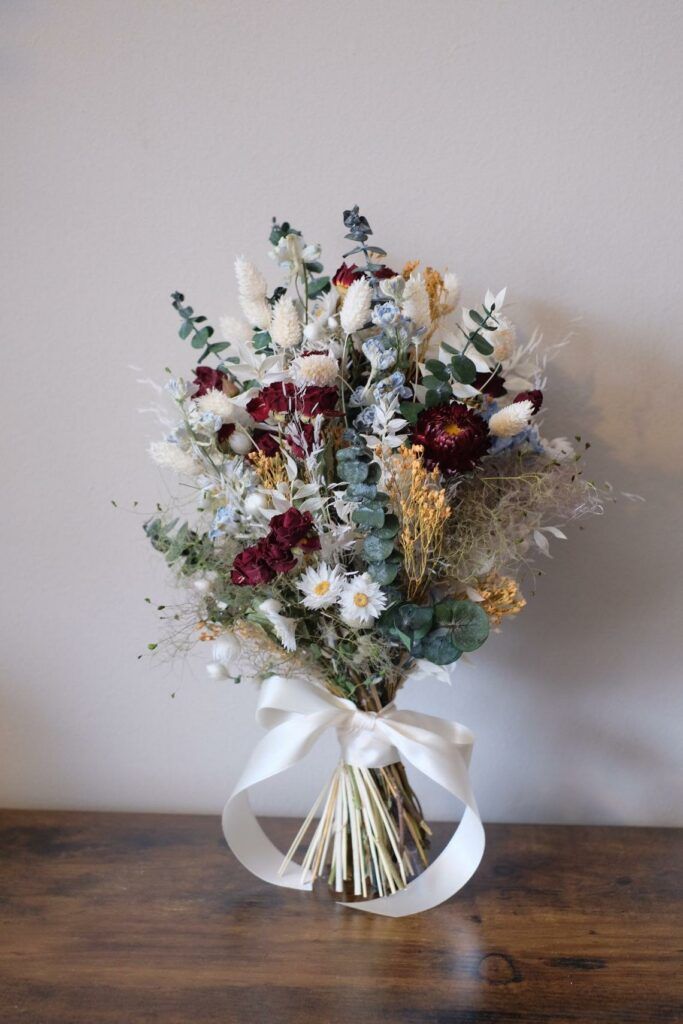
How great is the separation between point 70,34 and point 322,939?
1.21 m

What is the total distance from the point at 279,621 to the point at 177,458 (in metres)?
0.21

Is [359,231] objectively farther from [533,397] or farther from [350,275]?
[533,397]

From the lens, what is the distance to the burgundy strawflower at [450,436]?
0.80 meters

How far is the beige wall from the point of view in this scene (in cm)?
105

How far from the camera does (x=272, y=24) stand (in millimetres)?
1051

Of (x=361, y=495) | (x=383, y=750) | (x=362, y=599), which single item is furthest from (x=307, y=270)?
(x=383, y=750)

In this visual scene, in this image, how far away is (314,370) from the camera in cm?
82

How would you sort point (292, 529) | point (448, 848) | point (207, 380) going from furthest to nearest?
1. point (448, 848)
2. point (207, 380)
3. point (292, 529)

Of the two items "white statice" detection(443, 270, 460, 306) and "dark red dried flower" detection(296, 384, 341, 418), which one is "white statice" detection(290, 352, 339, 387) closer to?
"dark red dried flower" detection(296, 384, 341, 418)

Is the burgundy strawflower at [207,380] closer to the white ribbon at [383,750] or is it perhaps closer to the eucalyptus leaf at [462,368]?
the eucalyptus leaf at [462,368]

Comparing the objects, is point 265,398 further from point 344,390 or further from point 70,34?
point 70,34

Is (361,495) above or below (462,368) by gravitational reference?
below

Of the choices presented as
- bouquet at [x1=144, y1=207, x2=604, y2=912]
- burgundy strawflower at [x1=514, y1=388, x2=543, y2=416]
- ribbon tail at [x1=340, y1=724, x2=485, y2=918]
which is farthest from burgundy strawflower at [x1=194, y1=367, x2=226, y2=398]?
ribbon tail at [x1=340, y1=724, x2=485, y2=918]

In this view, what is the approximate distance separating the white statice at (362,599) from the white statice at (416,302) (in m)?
0.28
